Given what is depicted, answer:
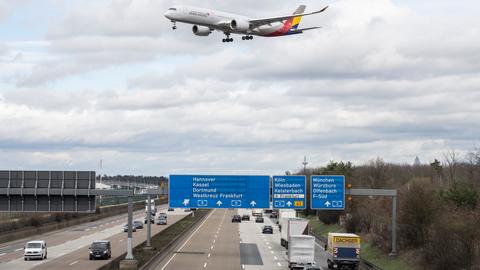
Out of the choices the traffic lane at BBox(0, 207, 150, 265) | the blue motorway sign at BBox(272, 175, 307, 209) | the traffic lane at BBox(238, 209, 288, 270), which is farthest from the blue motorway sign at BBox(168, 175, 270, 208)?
the traffic lane at BBox(0, 207, 150, 265)

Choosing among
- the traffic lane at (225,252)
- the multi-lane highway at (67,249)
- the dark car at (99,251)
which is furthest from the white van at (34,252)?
the traffic lane at (225,252)

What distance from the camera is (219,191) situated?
57531 mm

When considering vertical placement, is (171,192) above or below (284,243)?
above

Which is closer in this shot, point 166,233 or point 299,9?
point 299,9

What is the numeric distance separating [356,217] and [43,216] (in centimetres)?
5154

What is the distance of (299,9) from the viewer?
85.8 m

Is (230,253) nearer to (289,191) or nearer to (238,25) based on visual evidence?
(289,191)

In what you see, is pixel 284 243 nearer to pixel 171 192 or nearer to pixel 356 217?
pixel 356 217

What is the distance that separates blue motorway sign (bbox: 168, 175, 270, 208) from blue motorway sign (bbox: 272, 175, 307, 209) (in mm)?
685

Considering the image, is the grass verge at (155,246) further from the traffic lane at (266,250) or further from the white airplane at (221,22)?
the white airplane at (221,22)

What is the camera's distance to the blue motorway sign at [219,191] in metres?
57.3

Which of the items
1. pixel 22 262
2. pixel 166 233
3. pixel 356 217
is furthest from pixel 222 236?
pixel 22 262

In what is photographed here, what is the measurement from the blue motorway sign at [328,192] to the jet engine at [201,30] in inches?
612

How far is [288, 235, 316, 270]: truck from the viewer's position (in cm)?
5428
